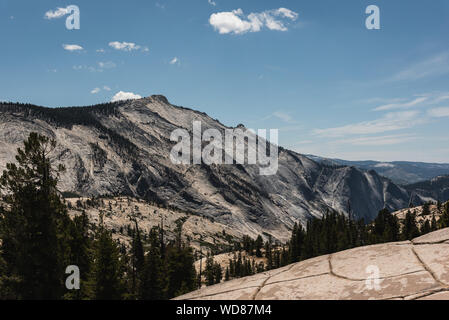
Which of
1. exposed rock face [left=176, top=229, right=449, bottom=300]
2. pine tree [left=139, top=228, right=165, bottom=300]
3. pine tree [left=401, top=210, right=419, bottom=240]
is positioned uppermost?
exposed rock face [left=176, top=229, right=449, bottom=300]

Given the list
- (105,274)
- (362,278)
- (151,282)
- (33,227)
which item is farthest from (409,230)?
(362,278)

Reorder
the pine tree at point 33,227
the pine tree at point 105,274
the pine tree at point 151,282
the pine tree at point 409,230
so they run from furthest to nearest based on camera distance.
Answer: the pine tree at point 409,230, the pine tree at point 151,282, the pine tree at point 105,274, the pine tree at point 33,227

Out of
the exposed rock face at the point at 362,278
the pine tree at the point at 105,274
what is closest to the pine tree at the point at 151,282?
the pine tree at the point at 105,274

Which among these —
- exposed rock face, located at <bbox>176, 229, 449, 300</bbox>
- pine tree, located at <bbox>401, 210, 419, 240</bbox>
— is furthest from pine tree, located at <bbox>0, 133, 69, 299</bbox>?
pine tree, located at <bbox>401, 210, 419, 240</bbox>

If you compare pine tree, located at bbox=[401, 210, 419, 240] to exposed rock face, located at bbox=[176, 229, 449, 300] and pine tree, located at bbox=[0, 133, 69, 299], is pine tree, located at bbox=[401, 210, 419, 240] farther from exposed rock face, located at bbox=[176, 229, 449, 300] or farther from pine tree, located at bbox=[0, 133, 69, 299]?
exposed rock face, located at bbox=[176, 229, 449, 300]

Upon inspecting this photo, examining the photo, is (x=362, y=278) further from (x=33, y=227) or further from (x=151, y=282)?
(x=151, y=282)

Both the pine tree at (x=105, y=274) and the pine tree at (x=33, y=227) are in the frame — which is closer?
the pine tree at (x=33, y=227)

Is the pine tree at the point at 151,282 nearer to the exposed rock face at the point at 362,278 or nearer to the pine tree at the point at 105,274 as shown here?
the pine tree at the point at 105,274
